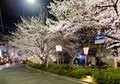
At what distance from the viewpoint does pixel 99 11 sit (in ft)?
42.9

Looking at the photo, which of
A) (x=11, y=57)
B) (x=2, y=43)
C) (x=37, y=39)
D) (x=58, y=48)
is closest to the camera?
(x=58, y=48)

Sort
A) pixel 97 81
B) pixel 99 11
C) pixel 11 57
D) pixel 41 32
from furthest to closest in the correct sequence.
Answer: pixel 11 57 → pixel 41 32 → pixel 97 81 → pixel 99 11

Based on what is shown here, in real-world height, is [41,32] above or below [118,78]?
above

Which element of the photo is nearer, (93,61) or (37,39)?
(37,39)

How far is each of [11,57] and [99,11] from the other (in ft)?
343

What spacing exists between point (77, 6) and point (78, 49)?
1957 centimetres

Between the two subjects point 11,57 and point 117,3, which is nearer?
point 117,3

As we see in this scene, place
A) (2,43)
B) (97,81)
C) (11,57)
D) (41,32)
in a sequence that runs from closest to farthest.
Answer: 1. (97,81)
2. (41,32)
3. (2,43)
4. (11,57)

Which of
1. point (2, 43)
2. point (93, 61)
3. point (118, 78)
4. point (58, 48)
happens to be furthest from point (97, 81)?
point (2, 43)

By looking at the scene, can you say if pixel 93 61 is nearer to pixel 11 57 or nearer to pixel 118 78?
pixel 118 78

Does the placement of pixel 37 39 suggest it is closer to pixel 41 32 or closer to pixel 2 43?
pixel 41 32

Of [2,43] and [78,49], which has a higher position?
[2,43]

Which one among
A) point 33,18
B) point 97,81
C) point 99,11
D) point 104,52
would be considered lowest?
point 97,81

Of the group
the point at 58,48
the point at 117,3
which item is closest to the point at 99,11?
the point at 117,3
